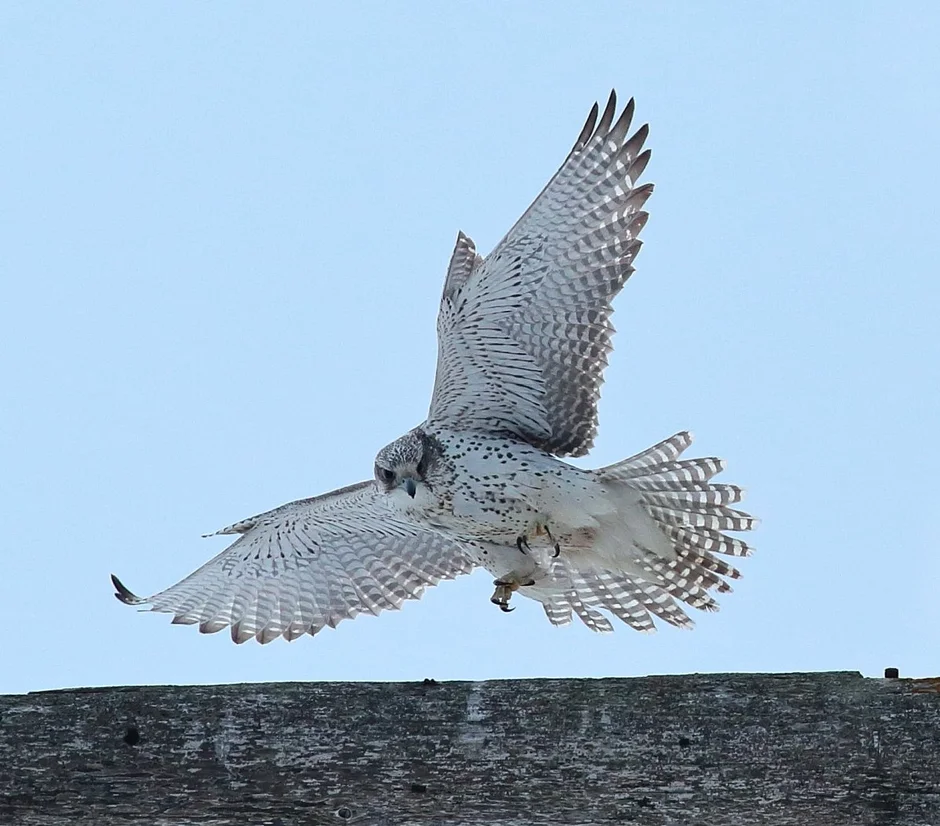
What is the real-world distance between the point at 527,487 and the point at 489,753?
132 inches

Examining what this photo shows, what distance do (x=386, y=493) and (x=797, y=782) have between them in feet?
12.5

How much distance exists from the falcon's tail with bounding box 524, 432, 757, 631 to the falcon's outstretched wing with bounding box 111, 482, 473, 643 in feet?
1.94

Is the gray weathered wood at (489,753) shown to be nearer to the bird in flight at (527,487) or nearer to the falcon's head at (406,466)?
the bird in flight at (527,487)

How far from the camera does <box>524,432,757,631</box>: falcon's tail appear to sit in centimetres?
597

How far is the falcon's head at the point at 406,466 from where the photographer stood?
595 centimetres

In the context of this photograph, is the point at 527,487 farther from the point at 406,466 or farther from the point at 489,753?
the point at 489,753

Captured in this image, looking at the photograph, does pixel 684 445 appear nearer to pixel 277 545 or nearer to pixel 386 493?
pixel 386 493

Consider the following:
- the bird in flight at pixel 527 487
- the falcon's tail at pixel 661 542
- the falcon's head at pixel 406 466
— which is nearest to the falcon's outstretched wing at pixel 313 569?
the bird in flight at pixel 527 487

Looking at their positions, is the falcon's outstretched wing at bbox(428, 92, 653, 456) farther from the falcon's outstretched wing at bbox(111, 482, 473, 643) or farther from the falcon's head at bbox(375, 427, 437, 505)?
the falcon's outstretched wing at bbox(111, 482, 473, 643)

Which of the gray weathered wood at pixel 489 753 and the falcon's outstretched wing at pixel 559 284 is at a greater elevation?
the falcon's outstretched wing at pixel 559 284

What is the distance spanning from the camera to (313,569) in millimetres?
6277

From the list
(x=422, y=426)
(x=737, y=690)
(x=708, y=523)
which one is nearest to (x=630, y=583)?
(x=708, y=523)

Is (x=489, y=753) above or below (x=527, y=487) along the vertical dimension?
below

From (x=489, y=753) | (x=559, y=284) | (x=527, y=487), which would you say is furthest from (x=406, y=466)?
(x=489, y=753)
